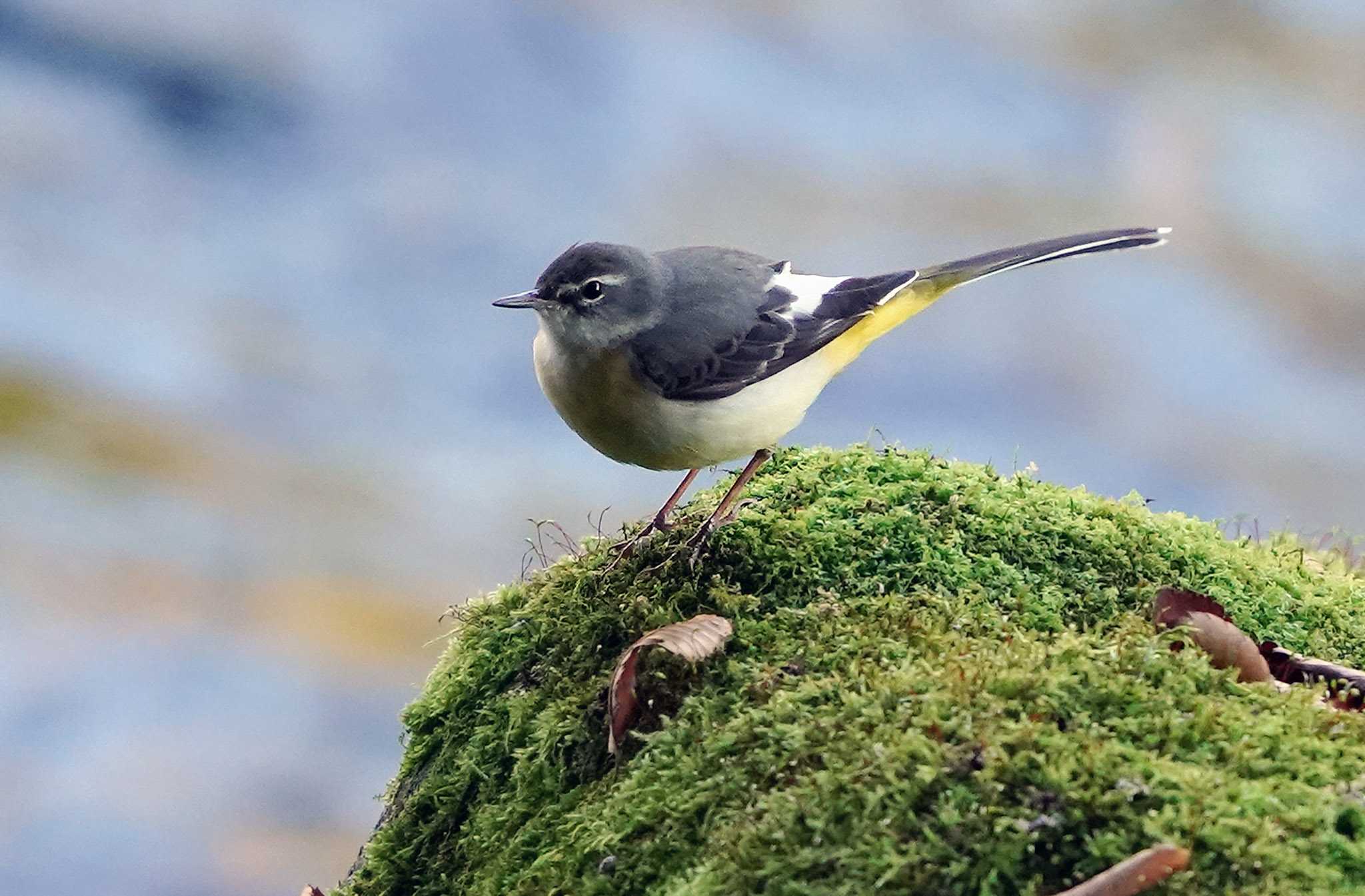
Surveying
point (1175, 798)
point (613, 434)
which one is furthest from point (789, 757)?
point (613, 434)

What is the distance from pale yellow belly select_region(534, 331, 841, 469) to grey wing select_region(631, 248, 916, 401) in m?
0.05

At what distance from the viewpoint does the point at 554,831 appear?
3.19 metres

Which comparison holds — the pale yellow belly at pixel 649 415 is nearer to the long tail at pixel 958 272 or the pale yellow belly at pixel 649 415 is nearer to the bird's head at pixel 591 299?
the bird's head at pixel 591 299

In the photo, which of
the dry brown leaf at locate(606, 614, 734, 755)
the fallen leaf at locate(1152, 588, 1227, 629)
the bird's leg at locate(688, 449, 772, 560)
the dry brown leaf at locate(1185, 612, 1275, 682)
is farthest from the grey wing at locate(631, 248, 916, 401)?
the dry brown leaf at locate(1185, 612, 1275, 682)

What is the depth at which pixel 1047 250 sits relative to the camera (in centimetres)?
493

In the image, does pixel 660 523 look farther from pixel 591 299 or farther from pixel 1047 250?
pixel 1047 250

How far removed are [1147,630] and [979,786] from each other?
887 millimetres

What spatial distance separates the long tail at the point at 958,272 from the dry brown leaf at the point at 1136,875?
295 cm

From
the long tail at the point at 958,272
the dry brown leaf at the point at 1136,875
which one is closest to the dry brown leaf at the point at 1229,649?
the dry brown leaf at the point at 1136,875

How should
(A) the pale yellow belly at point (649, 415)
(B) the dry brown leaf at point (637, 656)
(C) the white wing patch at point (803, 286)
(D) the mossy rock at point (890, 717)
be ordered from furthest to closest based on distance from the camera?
(C) the white wing patch at point (803, 286) < (A) the pale yellow belly at point (649, 415) < (B) the dry brown leaf at point (637, 656) < (D) the mossy rock at point (890, 717)

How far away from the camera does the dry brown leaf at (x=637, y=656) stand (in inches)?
129

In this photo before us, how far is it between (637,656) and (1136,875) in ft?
4.90

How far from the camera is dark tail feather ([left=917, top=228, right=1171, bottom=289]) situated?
490 cm

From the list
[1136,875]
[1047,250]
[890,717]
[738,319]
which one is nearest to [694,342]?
[738,319]
